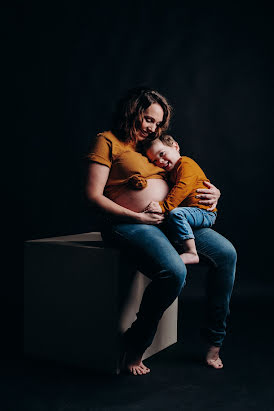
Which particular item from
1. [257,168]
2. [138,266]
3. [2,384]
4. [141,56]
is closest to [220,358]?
[138,266]

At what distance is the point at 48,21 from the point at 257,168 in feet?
6.13

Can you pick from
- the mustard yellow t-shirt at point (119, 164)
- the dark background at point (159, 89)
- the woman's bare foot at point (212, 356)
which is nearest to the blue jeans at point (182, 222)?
the mustard yellow t-shirt at point (119, 164)

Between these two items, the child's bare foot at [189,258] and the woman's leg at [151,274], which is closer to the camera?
the woman's leg at [151,274]

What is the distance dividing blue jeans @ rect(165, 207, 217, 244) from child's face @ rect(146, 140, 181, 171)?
0.89 ft

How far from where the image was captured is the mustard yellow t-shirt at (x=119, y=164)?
2.81 m

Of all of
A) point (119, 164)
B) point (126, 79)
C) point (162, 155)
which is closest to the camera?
point (119, 164)

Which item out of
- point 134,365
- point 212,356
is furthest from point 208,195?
point 134,365

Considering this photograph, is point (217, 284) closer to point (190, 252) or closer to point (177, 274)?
point (190, 252)

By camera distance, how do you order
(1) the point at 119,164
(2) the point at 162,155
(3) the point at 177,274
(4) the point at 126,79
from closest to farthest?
(3) the point at 177,274 < (1) the point at 119,164 < (2) the point at 162,155 < (4) the point at 126,79

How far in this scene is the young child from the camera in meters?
2.76

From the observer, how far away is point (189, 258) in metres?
2.74

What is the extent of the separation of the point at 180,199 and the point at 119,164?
0.35 m

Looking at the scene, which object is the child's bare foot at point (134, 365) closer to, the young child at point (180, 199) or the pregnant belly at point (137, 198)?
the young child at point (180, 199)

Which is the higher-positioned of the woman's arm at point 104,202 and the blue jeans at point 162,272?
the woman's arm at point 104,202
